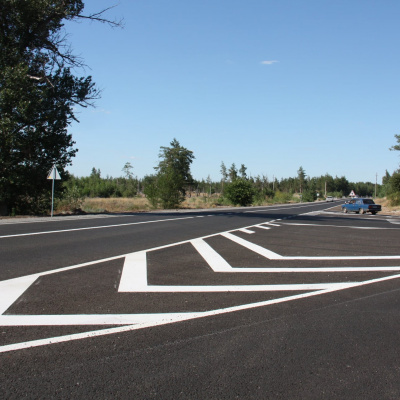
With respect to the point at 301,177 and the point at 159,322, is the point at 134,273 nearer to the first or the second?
the point at 159,322

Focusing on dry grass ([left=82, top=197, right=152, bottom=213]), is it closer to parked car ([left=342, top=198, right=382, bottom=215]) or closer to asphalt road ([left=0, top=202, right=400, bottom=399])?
parked car ([left=342, top=198, right=382, bottom=215])

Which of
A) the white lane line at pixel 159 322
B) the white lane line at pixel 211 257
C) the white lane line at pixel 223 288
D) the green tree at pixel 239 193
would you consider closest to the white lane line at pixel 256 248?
the white lane line at pixel 211 257

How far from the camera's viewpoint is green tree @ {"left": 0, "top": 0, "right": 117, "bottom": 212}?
19609mm

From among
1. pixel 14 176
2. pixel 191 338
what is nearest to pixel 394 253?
pixel 191 338

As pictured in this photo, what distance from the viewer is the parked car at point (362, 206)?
34.6 m

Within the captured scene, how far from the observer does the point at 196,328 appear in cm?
396

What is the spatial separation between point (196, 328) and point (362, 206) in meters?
34.7

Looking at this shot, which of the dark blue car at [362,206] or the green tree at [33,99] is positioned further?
the dark blue car at [362,206]

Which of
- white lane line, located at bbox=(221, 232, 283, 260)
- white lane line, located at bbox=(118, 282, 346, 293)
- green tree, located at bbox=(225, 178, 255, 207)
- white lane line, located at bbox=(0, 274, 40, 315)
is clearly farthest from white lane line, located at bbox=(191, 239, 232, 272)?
green tree, located at bbox=(225, 178, 255, 207)

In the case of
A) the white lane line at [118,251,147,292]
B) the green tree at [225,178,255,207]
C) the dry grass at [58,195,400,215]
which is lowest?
the white lane line at [118,251,147,292]

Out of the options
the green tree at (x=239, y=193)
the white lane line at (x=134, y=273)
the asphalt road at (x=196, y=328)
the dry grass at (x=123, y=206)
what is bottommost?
the asphalt road at (x=196, y=328)

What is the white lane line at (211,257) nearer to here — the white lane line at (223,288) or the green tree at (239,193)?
the white lane line at (223,288)

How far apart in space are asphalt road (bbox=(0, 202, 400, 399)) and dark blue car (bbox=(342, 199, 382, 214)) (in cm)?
2902

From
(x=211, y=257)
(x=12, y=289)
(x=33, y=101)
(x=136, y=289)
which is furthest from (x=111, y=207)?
(x=136, y=289)
